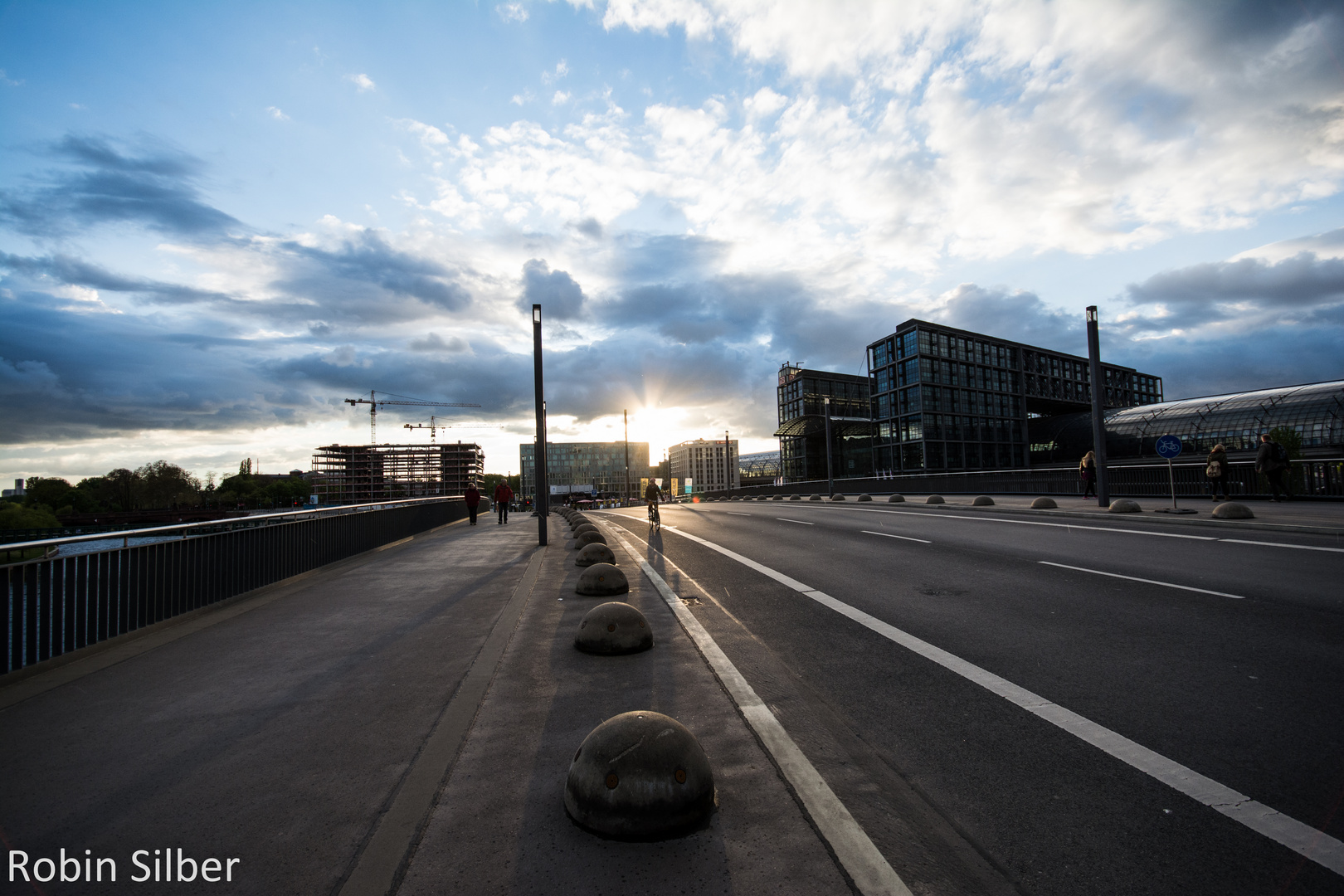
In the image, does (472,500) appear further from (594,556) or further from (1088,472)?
(1088,472)

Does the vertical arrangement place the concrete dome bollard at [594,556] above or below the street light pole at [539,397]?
below

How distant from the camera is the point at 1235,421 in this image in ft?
175

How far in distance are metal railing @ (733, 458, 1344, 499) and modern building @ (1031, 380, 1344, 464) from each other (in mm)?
11727

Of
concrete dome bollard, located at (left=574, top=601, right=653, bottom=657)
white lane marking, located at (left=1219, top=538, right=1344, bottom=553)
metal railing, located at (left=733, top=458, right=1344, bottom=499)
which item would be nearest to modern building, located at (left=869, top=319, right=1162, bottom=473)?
metal railing, located at (left=733, top=458, right=1344, bottom=499)

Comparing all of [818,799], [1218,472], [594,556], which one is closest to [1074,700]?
[818,799]

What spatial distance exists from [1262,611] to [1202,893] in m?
5.63

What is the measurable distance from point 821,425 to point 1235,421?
45.1 m

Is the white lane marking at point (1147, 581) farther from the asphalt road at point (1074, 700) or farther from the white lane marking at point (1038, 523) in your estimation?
the white lane marking at point (1038, 523)

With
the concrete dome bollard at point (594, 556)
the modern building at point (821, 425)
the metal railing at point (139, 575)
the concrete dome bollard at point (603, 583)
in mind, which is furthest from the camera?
the modern building at point (821, 425)

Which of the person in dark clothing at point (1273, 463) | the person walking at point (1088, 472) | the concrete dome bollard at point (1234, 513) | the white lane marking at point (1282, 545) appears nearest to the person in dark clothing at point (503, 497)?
the person walking at point (1088, 472)

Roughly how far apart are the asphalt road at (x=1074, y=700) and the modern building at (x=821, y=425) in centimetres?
7189

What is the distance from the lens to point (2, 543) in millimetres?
5148

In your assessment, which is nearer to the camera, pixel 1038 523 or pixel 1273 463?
pixel 1038 523

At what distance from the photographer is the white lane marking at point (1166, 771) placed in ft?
8.25
